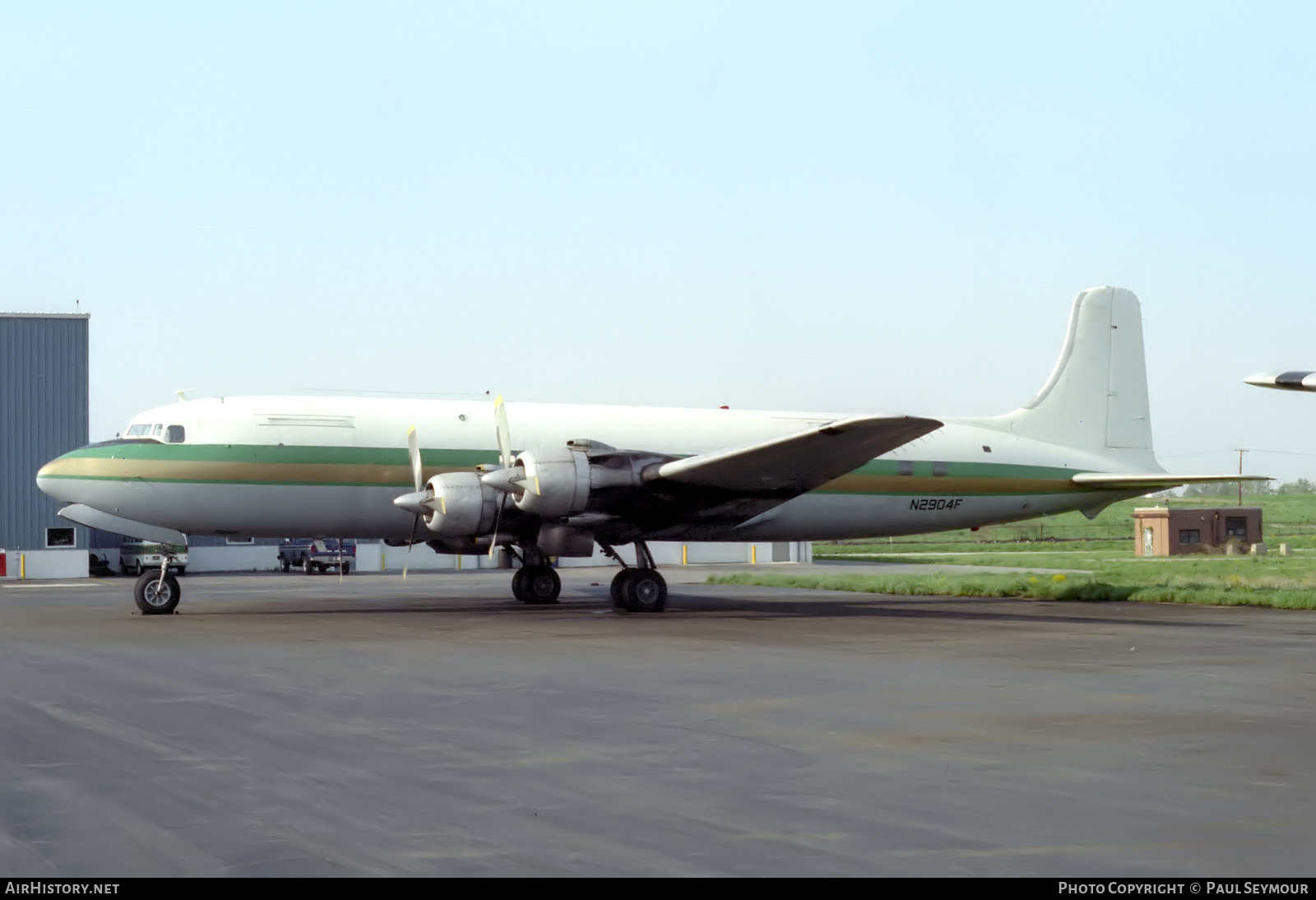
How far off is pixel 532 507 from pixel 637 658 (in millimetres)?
7141

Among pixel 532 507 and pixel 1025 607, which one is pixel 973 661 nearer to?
pixel 532 507

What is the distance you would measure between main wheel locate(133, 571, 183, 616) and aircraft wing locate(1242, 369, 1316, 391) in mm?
18790

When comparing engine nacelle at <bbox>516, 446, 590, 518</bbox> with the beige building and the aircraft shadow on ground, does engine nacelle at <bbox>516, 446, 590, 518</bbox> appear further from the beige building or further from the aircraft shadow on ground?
the beige building

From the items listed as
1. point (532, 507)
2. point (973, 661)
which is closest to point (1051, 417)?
point (532, 507)

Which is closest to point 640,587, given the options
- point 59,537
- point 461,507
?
point 461,507

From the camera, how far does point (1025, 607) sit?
83.7 ft

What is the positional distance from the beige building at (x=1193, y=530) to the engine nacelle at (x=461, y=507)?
4258cm

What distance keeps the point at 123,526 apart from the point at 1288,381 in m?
20.0

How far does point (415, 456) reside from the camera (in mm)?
23859

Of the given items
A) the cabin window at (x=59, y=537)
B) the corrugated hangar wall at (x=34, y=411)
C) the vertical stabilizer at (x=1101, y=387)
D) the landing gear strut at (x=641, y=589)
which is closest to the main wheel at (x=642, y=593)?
the landing gear strut at (x=641, y=589)

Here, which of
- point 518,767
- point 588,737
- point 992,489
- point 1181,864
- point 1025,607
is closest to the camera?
point 1181,864

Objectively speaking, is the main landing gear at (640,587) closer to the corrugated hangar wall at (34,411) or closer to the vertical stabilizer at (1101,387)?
the vertical stabilizer at (1101,387)

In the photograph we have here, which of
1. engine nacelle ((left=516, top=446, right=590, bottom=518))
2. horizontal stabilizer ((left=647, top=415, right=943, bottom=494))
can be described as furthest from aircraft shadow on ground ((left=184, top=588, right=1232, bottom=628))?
horizontal stabilizer ((left=647, top=415, right=943, bottom=494))

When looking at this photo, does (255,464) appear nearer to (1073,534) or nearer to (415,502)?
(415,502)
